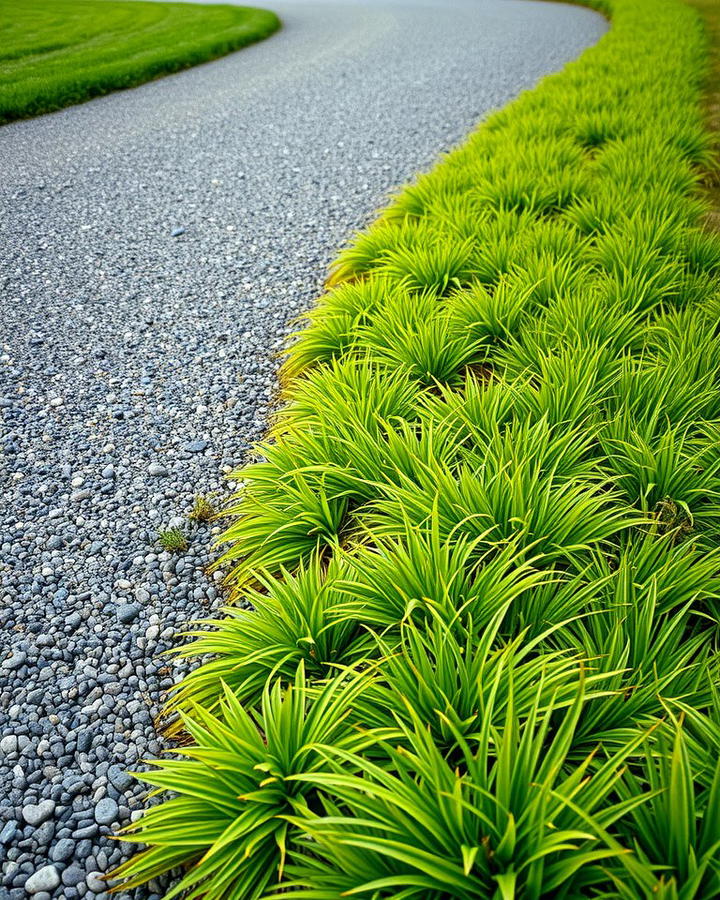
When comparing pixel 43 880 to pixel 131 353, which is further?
pixel 131 353

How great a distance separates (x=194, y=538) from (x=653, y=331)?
2.18 m

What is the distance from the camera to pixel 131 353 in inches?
131

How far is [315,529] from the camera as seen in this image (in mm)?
2080

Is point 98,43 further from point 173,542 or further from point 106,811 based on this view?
point 106,811

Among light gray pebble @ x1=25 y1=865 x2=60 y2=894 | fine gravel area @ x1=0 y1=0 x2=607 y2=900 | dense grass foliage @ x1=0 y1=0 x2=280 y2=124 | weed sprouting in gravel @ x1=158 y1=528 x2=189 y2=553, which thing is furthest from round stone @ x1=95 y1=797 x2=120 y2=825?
dense grass foliage @ x1=0 y1=0 x2=280 y2=124

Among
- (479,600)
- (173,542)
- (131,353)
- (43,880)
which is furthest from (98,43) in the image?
(43,880)

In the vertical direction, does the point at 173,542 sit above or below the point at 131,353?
below

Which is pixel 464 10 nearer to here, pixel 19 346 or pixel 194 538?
pixel 19 346

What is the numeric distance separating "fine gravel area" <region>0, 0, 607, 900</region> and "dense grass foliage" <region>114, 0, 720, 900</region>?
0.20m

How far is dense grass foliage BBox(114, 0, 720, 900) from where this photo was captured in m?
1.16

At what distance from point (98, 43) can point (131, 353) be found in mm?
8196

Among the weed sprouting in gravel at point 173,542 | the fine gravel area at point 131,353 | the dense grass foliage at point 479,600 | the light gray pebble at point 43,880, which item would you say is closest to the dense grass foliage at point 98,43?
the fine gravel area at point 131,353

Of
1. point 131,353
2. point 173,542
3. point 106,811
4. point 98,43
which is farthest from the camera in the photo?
point 98,43

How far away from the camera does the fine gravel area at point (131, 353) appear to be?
1707mm
